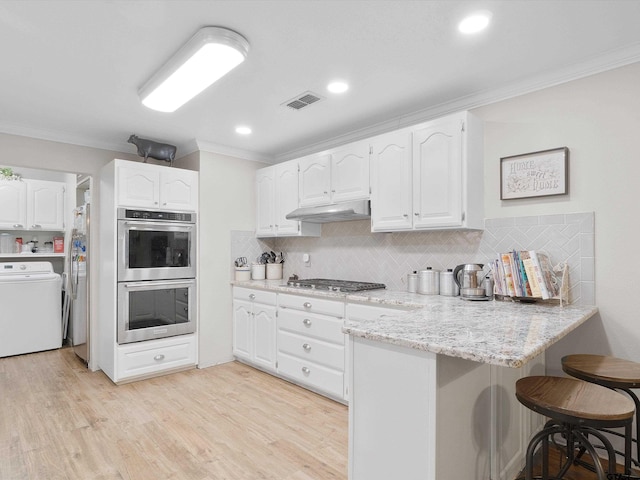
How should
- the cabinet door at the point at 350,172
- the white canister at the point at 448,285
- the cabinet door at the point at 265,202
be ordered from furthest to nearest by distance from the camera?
the cabinet door at the point at 265,202 → the cabinet door at the point at 350,172 → the white canister at the point at 448,285

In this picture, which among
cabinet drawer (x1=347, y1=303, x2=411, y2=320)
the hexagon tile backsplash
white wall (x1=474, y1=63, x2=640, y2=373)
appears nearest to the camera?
white wall (x1=474, y1=63, x2=640, y2=373)

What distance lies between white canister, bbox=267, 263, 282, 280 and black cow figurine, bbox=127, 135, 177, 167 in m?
1.59

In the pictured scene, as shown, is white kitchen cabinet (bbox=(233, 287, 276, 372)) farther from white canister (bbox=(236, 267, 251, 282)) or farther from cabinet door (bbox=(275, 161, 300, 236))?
cabinet door (bbox=(275, 161, 300, 236))

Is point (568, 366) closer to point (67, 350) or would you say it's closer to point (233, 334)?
point (233, 334)

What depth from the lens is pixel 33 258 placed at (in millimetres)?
5277

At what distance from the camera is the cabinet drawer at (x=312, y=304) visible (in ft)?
9.93

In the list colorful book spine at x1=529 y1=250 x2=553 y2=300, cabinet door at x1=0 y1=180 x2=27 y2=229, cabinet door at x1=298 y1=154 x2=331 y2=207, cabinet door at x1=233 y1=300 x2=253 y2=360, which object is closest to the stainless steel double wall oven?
cabinet door at x1=233 y1=300 x2=253 y2=360

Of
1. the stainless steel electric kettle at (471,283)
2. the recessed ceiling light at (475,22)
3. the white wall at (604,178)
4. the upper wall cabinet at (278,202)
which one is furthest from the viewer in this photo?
→ the upper wall cabinet at (278,202)

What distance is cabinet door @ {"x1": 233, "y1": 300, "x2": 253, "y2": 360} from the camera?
3.93 m

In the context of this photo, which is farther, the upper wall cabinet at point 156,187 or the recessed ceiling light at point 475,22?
the upper wall cabinet at point 156,187

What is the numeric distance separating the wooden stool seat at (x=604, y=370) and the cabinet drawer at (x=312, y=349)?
1592 mm

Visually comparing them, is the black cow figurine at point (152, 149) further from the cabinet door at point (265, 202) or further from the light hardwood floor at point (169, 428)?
the light hardwood floor at point (169, 428)

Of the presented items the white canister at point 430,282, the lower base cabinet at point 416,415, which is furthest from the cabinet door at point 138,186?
the lower base cabinet at point 416,415

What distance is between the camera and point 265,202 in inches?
167
